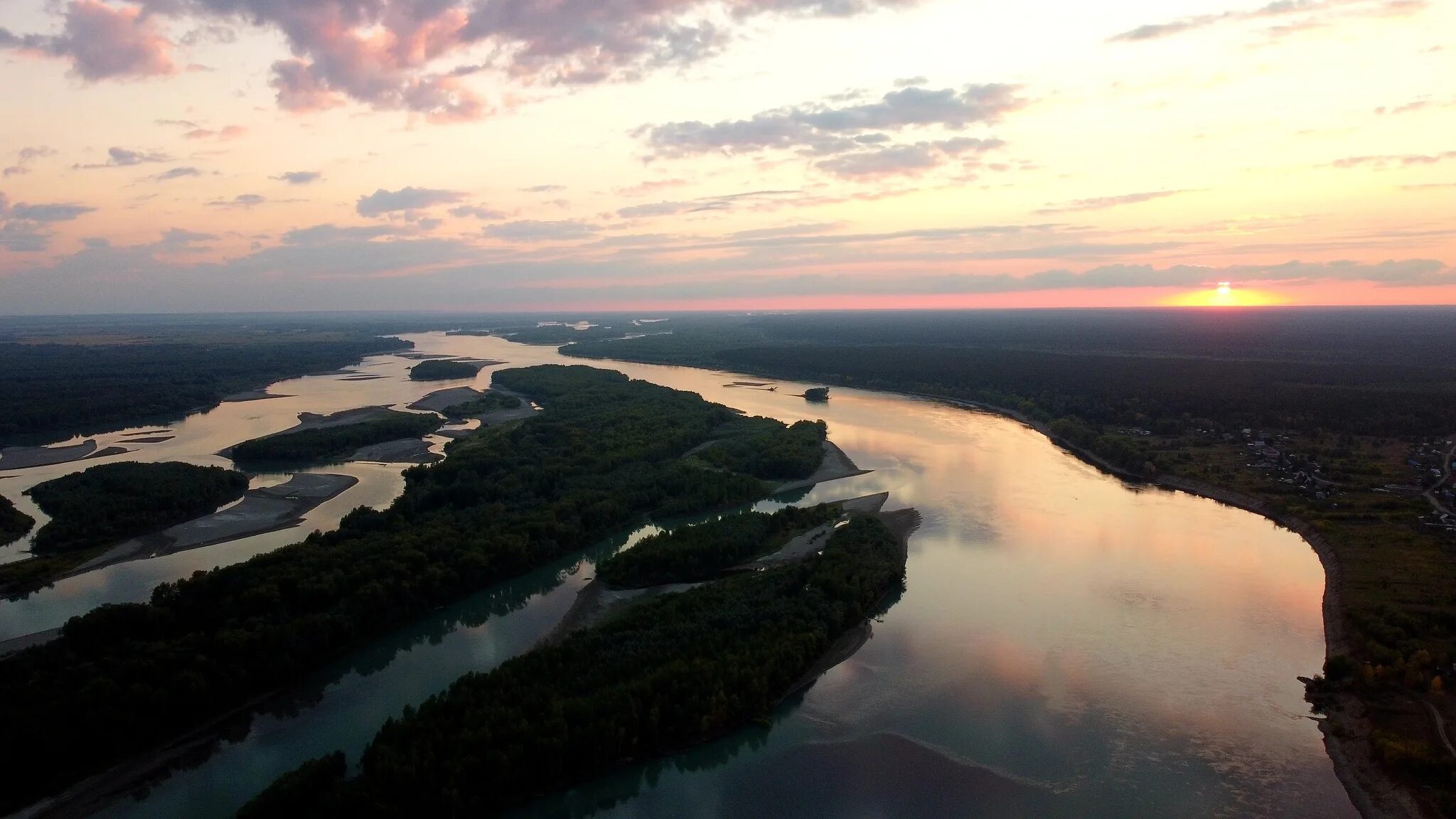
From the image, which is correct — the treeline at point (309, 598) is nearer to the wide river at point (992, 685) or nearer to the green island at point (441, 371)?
the wide river at point (992, 685)

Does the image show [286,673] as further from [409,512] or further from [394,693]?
[409,512]

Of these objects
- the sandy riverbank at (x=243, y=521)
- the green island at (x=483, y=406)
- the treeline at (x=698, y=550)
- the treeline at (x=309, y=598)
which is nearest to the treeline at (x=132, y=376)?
the green island at (x=483, y=406)

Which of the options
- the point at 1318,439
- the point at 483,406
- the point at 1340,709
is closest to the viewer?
the point at 1340,709

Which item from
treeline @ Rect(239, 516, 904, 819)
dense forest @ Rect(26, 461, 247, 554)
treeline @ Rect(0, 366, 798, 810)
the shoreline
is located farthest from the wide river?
dense forest @ Rect(26, 461, 247, 554)

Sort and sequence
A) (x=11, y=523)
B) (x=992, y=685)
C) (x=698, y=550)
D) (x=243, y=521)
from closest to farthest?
(x=992, y=685), (x=698, y=550), (x=11, y=523), (x=243, y=521)

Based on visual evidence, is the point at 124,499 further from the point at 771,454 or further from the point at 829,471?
the point at 829,471

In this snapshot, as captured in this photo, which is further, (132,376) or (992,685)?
(132,376)

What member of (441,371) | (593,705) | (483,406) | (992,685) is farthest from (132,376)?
(992,685)

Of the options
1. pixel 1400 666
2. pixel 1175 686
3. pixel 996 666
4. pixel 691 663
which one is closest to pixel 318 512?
pixel 691 663
